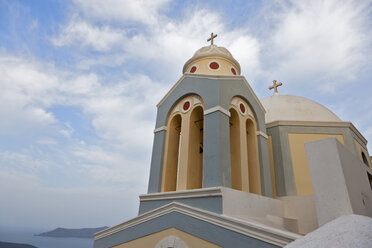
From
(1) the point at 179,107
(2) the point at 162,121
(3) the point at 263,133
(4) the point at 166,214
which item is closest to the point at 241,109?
(3) the point at 263,133

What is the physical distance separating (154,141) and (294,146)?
5.47 meters

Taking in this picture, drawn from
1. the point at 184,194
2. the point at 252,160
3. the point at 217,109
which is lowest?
the point at 184,194

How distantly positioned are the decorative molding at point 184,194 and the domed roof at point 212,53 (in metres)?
5.74

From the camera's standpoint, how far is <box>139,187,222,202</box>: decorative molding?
5542mm

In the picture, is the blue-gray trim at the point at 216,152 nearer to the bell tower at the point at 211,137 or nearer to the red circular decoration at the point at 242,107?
the bell tower at the point at 211,137

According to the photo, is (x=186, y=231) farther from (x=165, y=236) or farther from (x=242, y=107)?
(x=242, y=107)

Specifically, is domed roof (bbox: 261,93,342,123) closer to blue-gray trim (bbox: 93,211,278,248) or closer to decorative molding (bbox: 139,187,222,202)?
decorative molding (bbox: 139,187,222,202)

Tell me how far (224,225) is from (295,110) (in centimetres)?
730

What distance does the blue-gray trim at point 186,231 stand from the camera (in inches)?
173

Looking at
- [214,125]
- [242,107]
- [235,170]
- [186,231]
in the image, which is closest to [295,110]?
[242,107]

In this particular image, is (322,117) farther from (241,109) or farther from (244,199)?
(244,199)

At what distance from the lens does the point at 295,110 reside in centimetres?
1023

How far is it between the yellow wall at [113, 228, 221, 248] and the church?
0.07 feet

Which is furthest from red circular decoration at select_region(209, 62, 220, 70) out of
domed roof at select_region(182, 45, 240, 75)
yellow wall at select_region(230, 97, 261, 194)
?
yellow wall at select_region(230, 97, 261, 194)
